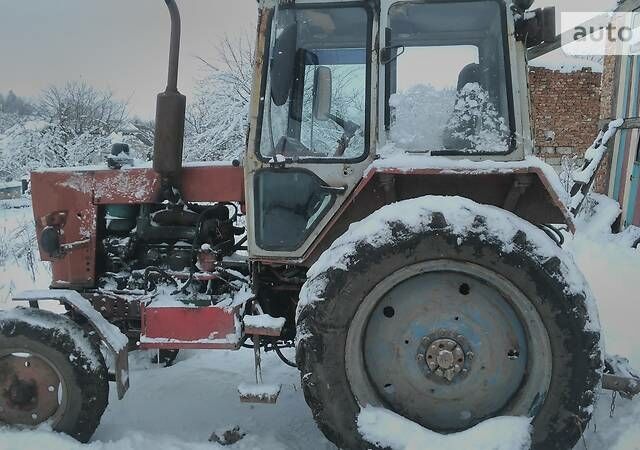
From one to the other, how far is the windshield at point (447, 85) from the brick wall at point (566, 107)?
468 inches

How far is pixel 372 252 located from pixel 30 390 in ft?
6.19

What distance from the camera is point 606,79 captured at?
34.9 feet

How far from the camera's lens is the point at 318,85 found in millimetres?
2973

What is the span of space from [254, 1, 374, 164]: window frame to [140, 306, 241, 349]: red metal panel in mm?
864

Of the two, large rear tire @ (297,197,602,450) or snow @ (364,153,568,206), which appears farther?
snow @ (364,153,568,206)

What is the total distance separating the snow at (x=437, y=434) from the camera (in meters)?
2.31

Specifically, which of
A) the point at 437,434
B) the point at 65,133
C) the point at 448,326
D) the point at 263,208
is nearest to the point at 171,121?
the point at 263,208

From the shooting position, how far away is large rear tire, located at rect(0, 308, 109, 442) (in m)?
2.77

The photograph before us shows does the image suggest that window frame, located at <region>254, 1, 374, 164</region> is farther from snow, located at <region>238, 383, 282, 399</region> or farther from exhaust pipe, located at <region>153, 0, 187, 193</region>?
snow, located at <region>238, 383, 282, 399</region>

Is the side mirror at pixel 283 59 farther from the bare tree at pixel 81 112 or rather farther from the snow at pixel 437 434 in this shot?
Result: the bare tree at pixel 81 112

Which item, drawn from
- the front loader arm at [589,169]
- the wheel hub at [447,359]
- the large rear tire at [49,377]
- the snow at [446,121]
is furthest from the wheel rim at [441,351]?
the front loader arm at [589,169]

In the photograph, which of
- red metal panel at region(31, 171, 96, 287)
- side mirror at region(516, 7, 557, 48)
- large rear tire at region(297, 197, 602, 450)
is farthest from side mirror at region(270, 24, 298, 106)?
red metal panel at region(31, 171, 96, 287)

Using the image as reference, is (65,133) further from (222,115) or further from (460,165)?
(460,165)

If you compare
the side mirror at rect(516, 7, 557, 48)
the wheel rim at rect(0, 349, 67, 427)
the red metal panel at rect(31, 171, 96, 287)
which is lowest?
the wheel rim at rect(0, 349, 67, 427)
